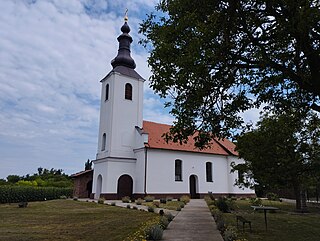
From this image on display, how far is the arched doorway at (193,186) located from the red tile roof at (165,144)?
317 cm

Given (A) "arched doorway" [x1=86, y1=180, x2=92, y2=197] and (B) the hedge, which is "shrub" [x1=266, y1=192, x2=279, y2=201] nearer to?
(A) "arched doorway" [x1=86, y1=180, x2=92, y2=197]

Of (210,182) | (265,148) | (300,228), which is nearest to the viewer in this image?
→ (300,228)

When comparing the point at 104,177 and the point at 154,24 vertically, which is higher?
the point at 154,24

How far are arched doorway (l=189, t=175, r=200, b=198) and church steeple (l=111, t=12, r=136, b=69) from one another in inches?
577

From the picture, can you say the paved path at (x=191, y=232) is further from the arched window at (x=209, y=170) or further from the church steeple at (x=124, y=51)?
the church steeple at (x=124, y=51)

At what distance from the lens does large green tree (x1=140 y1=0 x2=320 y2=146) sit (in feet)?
23.6

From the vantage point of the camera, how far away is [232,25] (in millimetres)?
7910

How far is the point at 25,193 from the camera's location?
103 feet

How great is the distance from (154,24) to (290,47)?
4.53 metres

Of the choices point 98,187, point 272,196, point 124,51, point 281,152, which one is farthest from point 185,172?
point 124,51

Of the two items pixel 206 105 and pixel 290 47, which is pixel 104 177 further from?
pixel 290 47

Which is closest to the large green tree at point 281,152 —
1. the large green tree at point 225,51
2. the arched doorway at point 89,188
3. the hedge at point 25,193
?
the large green tree at point 225,51

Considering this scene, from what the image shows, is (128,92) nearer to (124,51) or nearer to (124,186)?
(124,51)

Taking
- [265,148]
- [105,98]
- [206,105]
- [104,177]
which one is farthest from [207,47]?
[105,98]
